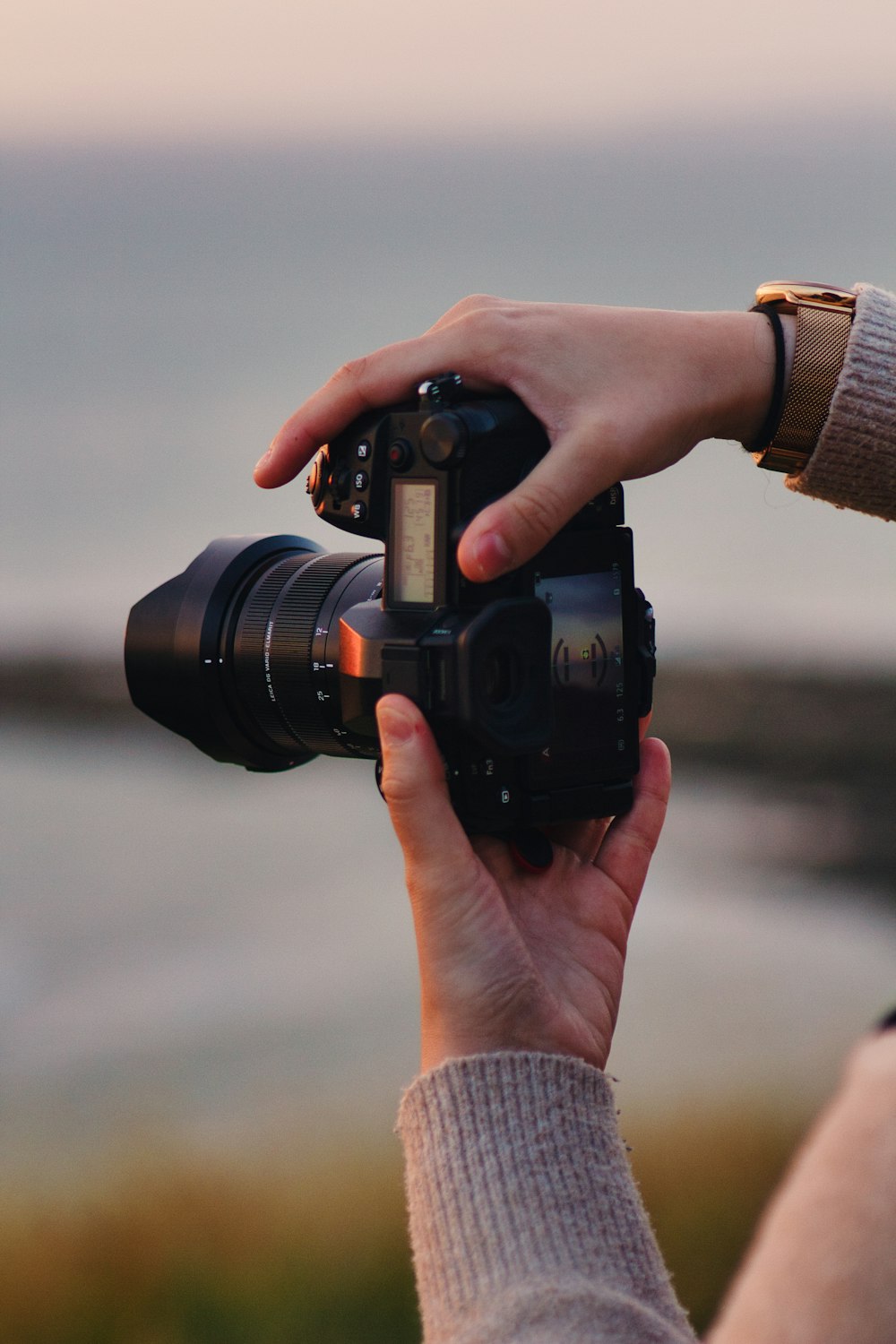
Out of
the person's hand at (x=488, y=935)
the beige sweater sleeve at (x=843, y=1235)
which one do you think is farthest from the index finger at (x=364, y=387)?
the beige sweater sleeve at (x=843, y=1235)

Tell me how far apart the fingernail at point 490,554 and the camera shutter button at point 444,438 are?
0.07 meters

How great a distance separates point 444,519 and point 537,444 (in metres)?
0.10

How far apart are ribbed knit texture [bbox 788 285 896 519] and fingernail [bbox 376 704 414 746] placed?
0.42 metres

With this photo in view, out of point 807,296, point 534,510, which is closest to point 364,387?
point 534,510

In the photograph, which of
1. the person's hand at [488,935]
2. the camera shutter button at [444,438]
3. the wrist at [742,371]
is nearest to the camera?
the person's hand at [488,935]

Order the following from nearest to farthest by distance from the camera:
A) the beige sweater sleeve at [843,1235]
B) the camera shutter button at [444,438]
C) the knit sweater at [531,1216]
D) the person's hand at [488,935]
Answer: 1. the beige sweater sleeve at [843,1235]
2. the knit sweater at [531,1216]
3. the person's hand at [488,935]
4. the camera shutter button at [444,438]

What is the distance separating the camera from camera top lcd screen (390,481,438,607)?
0.97 m

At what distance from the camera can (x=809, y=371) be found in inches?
41.9

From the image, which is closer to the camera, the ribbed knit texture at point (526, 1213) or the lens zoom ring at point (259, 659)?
the ribbed knit texture at point (526, 1213)

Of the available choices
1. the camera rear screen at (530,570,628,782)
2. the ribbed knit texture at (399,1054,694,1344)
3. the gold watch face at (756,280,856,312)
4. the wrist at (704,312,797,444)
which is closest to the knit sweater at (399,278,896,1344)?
the ribbed knit texture at (399,1054,694,1344)

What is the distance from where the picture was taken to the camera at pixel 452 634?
952 millimetres

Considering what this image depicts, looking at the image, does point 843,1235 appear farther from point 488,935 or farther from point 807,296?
point 807,296

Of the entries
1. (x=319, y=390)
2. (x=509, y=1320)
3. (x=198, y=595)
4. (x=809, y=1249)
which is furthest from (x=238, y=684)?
(x=809, y=1249)

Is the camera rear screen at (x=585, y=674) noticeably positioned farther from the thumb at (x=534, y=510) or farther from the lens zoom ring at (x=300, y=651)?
the lens zoom ring at (x=300, y=651)
